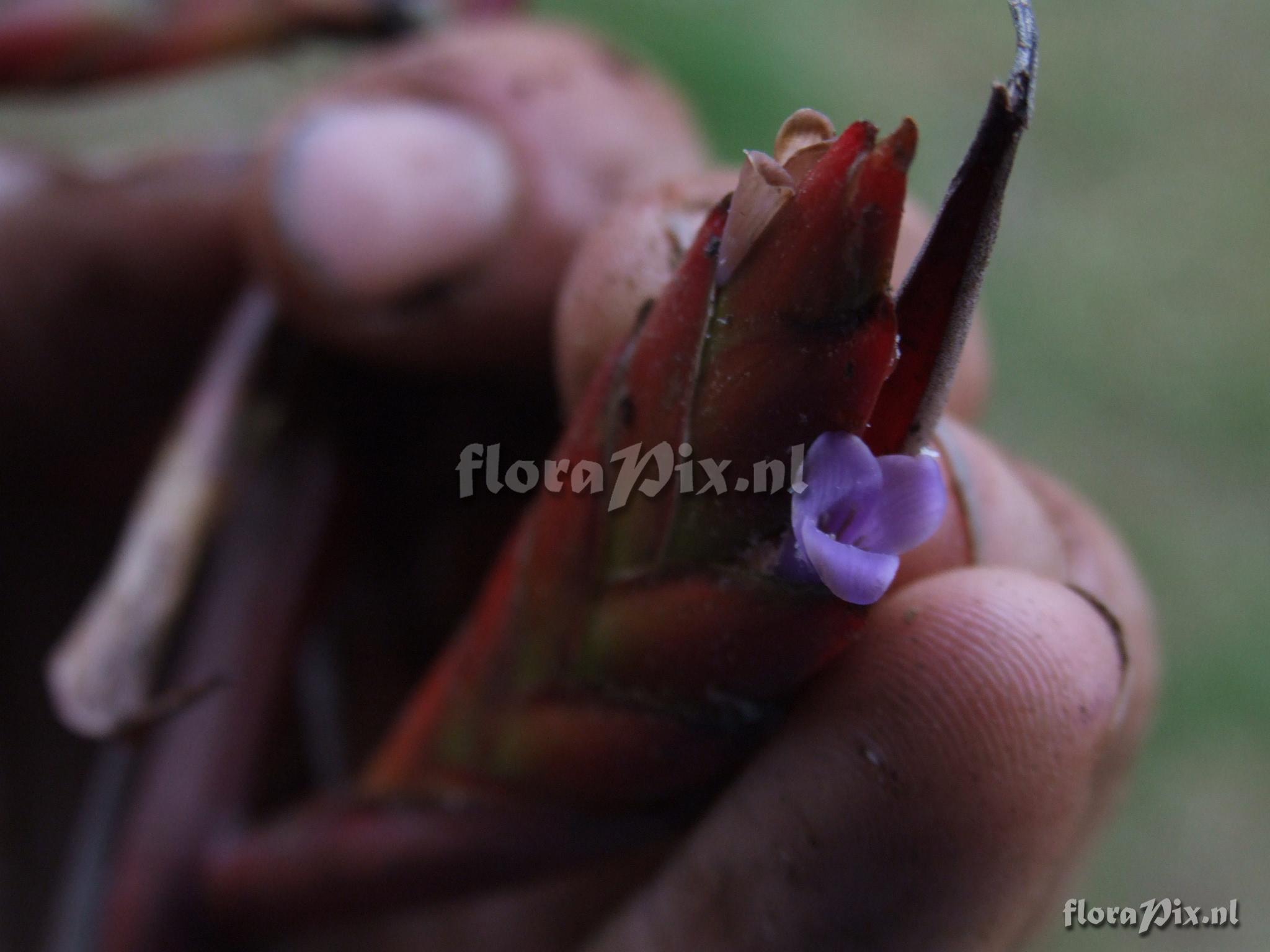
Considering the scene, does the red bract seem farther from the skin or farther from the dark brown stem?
the dark brown stem

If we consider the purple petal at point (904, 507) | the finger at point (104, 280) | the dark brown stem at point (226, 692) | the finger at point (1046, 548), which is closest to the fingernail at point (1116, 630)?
the finger at point (1046, 548)

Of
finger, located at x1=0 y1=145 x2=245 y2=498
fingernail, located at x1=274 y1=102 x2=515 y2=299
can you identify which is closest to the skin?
fingernail, located at x1=274 y1=102 x2=515 y2=299

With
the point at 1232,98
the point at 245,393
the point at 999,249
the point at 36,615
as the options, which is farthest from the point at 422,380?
the point at 1232,98

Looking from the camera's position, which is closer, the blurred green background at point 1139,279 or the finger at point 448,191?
the finger at point 448,191

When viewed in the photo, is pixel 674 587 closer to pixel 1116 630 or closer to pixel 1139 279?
pixel 1116 630

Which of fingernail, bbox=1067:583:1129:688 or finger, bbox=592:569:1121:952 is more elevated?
fingernail, bbox=1067:583:1129:688

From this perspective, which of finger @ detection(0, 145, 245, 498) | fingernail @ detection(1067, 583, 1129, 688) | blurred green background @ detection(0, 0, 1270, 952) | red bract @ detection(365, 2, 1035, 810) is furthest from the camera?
blurred green background @ detection(0, 0, 1270, 952)

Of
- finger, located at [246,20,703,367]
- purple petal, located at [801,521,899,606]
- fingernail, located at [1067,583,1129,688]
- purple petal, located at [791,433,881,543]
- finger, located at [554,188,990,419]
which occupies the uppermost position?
purple petal, located at [791,433,881,543]

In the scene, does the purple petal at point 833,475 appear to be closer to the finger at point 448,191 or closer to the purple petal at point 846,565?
the purple petal at point 846,565
